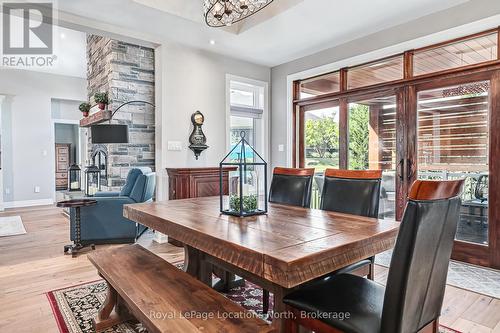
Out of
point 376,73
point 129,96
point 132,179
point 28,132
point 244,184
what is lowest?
point 132,179

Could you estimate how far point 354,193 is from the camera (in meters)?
2.28

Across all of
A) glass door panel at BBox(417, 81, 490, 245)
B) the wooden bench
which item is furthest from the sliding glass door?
the wooden bench

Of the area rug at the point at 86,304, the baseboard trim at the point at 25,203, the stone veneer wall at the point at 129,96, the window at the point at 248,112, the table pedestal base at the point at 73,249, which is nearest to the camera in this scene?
the area rug at the point at 86,304

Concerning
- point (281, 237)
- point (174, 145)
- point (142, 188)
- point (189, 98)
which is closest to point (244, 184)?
point (281, 237)

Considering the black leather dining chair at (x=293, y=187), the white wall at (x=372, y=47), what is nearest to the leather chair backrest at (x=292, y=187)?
the black leather dining chair at (x=293, y=187)

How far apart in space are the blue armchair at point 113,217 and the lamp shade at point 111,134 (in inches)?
25.2

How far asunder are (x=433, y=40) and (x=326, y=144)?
187 centimetres

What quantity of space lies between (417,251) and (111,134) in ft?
13.8

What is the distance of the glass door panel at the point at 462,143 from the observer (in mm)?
3174

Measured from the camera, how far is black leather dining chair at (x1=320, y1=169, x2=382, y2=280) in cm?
217

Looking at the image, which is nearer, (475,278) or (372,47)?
(475,278)

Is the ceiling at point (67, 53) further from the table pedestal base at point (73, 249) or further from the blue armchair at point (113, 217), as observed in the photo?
the table pedestal base at point (73, 249)

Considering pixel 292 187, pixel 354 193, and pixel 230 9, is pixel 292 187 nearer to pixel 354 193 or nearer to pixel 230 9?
pixel 354 193

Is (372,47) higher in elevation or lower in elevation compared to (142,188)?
higher
